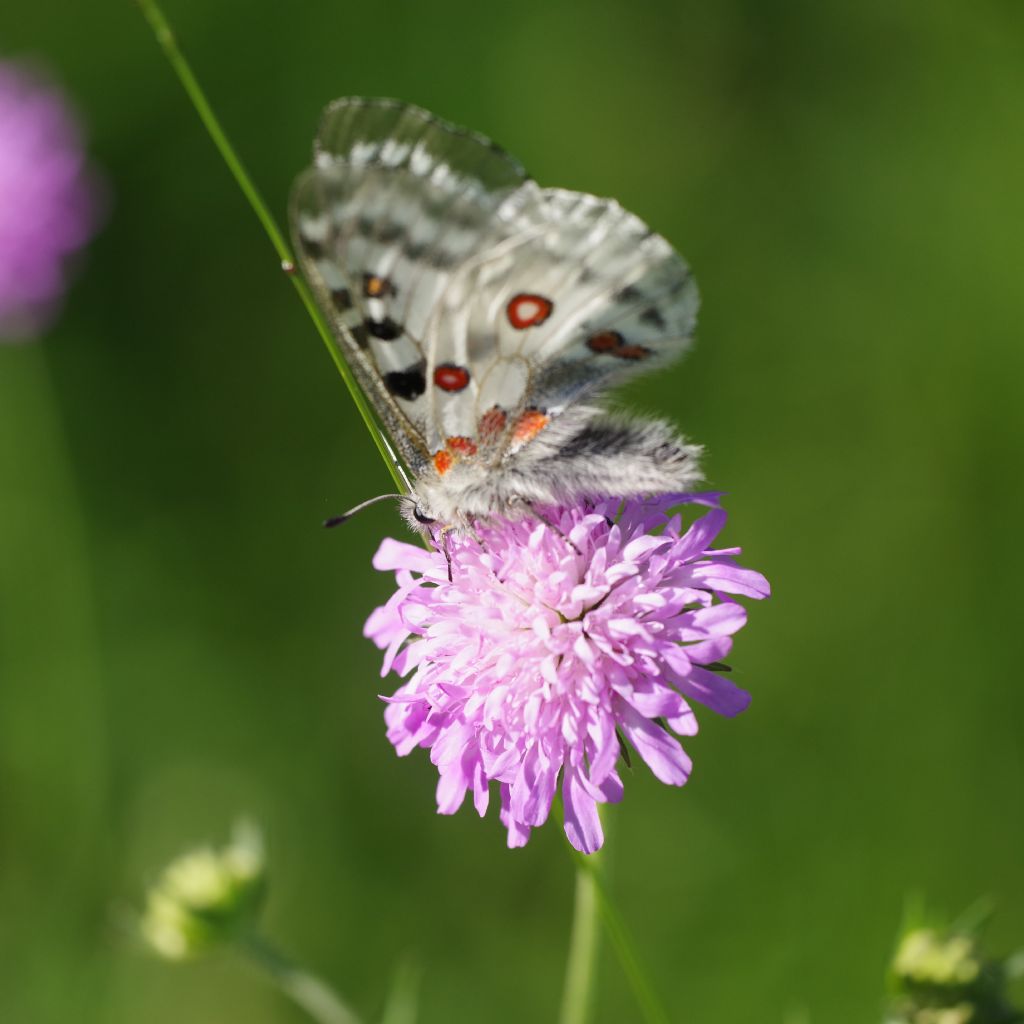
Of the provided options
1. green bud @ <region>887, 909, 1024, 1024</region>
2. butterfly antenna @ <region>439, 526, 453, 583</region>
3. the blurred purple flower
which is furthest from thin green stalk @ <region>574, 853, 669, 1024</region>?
the blurred purple flower

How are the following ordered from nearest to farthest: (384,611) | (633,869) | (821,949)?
(384,611) < (821,949) < (633,869)

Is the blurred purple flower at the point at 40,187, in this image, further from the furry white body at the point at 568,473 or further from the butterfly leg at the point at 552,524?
the butterfly leg at the point at 552,524

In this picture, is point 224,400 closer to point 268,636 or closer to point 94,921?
point 268,636

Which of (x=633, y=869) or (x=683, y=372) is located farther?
(x=683, y=372)

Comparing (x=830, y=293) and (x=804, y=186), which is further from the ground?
(x=804, y=186)

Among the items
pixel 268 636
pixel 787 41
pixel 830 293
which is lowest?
pixel 268 636

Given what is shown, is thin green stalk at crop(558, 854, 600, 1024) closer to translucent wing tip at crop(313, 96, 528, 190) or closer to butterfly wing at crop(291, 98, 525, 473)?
butterfly wing at crop(291, 98, 525, 473)

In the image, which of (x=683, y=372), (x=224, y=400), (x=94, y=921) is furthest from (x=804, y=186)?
(x=94, y=921)
